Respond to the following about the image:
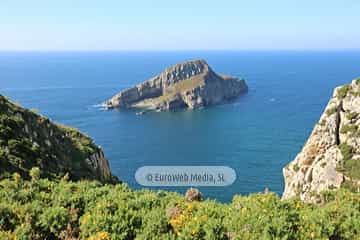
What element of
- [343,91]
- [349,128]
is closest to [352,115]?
[349,128]

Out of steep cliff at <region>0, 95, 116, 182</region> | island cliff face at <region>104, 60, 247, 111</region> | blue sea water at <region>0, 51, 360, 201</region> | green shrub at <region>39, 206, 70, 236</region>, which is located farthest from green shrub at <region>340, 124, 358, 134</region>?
island cliff face at <region>104, 60, 247, 111</region>

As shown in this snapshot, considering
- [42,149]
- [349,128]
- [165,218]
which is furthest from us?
[349,128]

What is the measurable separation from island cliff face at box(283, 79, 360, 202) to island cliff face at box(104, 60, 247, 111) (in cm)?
10707

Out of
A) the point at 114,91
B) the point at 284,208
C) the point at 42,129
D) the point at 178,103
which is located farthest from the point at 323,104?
the point at 284,208

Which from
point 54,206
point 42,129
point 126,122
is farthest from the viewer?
point 126,122

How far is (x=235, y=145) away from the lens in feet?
294

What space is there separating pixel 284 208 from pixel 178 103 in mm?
143561

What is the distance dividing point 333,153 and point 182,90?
123700mm

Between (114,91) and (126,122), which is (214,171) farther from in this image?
(114,91)

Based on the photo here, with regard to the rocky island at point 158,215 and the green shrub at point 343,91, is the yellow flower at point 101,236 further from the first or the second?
the green shrub at point 343,91

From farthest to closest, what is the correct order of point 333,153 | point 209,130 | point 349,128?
point 209,130, point 349,128, point 333,153

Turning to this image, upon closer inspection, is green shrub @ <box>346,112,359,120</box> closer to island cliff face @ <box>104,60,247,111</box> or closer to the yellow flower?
the yellow flower

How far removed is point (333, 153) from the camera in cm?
3731

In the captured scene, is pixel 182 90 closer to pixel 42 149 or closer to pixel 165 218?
pixel 42 149
